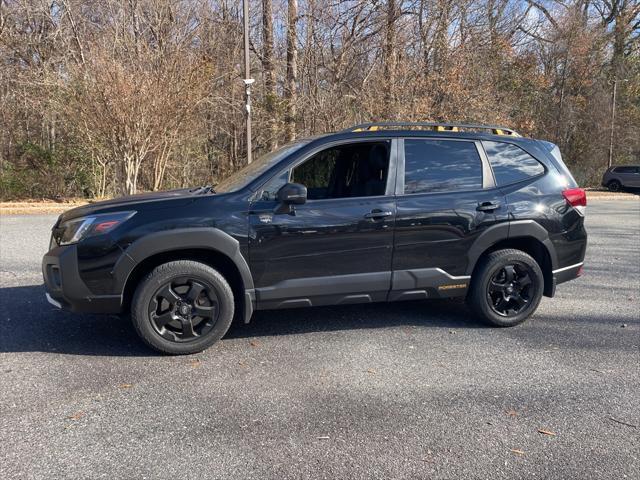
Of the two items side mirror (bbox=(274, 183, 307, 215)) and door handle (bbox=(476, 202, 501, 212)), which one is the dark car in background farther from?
side mirror (bbox=(274, 183, 307, 215))

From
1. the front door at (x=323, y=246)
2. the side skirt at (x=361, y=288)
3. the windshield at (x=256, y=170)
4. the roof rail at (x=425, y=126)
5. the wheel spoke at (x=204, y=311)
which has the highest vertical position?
the roof rail at (x=425, y=126)

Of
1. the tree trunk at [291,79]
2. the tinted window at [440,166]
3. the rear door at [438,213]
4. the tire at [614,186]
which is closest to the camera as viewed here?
the rear door at [438,213]

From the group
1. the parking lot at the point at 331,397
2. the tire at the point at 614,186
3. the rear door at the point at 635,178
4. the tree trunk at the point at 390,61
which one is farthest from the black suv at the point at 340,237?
the tire at the point at 614,186

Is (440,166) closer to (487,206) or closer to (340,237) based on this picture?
(487,206)

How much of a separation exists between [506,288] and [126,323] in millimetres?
3604

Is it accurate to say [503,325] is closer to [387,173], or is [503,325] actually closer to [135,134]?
[387,173]

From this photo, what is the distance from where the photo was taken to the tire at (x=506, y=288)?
4805mm

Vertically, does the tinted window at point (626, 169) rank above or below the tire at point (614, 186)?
above

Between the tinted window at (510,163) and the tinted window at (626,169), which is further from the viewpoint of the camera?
the tinted window at (626,169)

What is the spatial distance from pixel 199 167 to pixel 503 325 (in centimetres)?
1665

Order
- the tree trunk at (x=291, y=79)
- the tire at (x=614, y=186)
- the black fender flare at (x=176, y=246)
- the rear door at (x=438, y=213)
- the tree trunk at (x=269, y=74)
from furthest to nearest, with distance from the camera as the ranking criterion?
the tire at (x=614, y=186)
the tree trunk at (x=269, y=74)
the tree trunk at (x=291, y=79)
the rear door at (x=438, y=213)
the black fender flare at (x=176, y=246)

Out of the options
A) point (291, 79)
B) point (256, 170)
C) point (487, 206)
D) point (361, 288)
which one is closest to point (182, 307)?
point (256, 170)

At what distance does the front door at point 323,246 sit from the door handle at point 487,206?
32.7 inches

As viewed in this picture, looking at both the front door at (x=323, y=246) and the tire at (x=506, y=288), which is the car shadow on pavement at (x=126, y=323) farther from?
the front door at (x=323, y=246)
